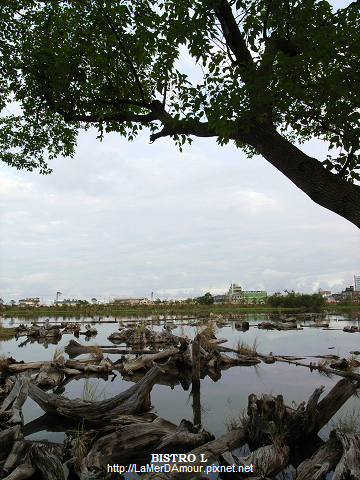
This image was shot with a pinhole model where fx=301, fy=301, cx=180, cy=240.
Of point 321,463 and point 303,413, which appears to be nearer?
point 321,463

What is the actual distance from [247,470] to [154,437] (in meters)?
1.50

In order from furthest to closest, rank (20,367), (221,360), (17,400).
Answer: (221,360), (20,367), (17,400)

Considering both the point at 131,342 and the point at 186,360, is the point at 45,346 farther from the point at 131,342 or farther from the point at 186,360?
the point at 186,360

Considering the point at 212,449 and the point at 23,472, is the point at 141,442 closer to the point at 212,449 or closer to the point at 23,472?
the point at 212,449

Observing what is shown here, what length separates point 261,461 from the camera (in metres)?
3.71

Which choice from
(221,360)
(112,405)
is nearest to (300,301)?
(221,360)

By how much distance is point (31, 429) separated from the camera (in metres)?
5.16

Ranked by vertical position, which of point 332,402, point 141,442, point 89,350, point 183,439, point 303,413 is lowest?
point 89,350

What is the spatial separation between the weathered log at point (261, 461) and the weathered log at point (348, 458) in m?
0.73

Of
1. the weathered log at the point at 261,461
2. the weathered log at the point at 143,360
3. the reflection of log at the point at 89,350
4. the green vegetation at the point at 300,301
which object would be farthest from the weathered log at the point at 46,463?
Answer: the green vegetation at the point at 300,301

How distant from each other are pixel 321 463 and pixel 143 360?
712cm

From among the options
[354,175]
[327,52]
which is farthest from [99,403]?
[327,52]

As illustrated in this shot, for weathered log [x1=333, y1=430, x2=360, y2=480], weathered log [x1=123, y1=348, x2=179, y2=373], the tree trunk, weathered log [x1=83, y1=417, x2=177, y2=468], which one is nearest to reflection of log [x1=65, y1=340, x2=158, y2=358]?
weathered log [x1=123, y1=348, x2=179, y2=373]

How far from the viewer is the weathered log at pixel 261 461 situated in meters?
3.62
